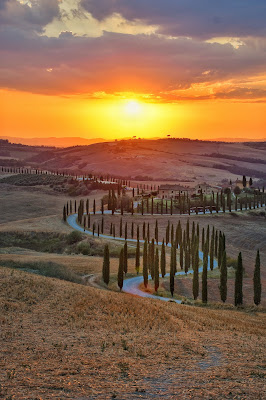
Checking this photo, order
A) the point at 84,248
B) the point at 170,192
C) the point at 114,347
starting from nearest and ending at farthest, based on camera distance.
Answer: the point at 114,347
the point at 84,248
the point at 170,192

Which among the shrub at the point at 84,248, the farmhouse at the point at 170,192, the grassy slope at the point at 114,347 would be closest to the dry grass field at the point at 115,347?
the grassy slope at the point at 114,347

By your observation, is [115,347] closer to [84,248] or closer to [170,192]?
[84,248]

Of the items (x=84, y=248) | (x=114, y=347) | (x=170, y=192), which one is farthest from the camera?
(x=170, y=192)

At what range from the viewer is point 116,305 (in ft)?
128

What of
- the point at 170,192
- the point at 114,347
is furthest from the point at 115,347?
the point at 170,192

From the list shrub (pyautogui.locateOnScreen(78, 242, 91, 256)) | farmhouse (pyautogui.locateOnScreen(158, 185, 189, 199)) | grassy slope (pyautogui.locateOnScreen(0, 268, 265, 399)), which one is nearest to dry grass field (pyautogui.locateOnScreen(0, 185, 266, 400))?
grassy slope (pyautogui.locateOnScreen(0, 268, 265, 399))

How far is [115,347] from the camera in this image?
28453 millimetres

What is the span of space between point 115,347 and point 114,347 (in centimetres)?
6

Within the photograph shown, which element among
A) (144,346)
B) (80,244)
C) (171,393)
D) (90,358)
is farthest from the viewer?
(80,244)

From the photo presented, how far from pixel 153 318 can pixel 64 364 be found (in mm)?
12830

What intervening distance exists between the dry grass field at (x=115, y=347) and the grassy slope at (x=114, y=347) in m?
0.05

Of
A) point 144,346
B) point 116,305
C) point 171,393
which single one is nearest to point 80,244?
point 116,305

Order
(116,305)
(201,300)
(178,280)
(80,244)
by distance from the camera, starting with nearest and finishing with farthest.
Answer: (116,305), (201,300), (178,280), (80,244)

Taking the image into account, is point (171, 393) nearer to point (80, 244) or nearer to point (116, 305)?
point (116, 305)
